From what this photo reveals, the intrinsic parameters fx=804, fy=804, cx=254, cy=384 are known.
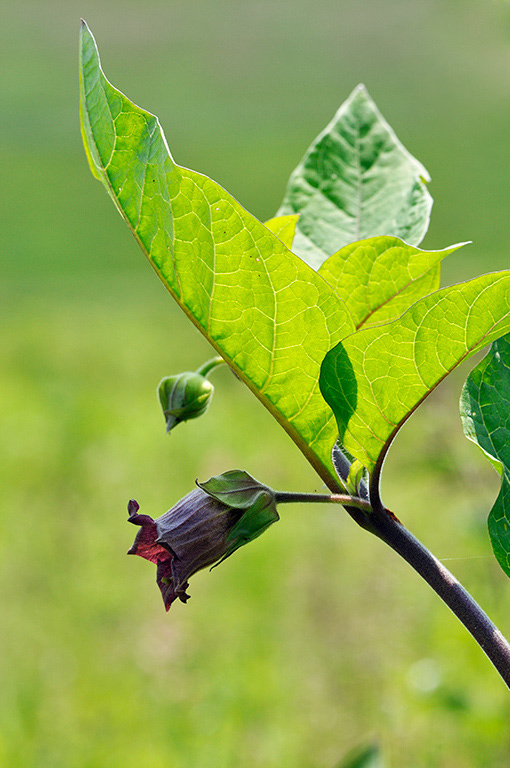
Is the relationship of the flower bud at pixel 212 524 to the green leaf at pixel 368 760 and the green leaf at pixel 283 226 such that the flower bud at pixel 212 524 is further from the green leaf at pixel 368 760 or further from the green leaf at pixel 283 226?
the green leaf at pixel 368 760

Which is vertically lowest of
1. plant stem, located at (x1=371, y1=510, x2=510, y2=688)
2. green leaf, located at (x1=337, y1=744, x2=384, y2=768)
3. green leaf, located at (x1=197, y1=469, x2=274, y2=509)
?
green leaf, located at (x1=337, y1=744, x2=384, y2=768)

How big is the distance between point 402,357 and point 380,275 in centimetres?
8

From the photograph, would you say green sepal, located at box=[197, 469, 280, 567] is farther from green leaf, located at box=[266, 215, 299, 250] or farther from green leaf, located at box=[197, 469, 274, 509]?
green leaf, located at box=[266, 215, 299, 250]

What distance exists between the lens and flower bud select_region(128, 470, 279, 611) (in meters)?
0.38

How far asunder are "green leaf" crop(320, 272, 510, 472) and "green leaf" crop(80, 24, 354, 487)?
2 centimetres

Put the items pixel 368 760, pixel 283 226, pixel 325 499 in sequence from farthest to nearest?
pixel 368 760 → pixel 283 226 → pixel 325 499

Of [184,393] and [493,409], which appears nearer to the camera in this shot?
[493,409]

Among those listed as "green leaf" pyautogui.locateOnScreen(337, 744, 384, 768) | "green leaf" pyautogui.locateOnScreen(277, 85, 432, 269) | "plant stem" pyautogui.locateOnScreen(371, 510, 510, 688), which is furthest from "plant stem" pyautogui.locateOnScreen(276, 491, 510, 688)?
"green leaf" pyautogui.locateOnScreen(337, 744, 384, 768)

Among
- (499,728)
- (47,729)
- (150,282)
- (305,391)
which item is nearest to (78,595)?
(47,729)

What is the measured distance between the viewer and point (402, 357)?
0.37m

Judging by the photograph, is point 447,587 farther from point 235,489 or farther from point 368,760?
point 368,760

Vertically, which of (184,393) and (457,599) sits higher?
(184,393)

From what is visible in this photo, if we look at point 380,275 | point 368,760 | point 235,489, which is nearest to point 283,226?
point 380,275

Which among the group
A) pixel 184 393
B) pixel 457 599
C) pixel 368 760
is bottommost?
pixel 368 760
